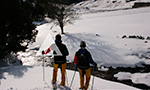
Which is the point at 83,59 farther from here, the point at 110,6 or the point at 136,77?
the point at 110,6

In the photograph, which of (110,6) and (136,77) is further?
(110,6)

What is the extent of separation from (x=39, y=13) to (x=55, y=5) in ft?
35.2

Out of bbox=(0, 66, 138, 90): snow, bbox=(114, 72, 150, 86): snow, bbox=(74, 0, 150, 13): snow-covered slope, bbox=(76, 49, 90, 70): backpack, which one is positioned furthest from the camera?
bbox=(74, 0, 150, 13): snow-covered slope

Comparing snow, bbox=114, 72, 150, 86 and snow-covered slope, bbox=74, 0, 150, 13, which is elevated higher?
Answer: snow-covered slope, bbox=74, 0, 150, 13

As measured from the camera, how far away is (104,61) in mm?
10188

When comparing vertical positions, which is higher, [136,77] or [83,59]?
[83,59]

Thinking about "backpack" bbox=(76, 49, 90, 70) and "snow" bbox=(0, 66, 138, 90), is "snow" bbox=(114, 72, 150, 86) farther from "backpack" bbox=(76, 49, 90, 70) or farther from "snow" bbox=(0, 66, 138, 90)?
"backpack" bbox=(76, 49, 90, 70)

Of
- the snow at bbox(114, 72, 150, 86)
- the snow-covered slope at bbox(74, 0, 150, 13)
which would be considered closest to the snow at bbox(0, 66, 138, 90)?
the snow at bbox(114, 72, 150, 86)

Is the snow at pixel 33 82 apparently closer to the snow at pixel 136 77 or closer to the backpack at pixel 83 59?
the backpack at pixel 83 59

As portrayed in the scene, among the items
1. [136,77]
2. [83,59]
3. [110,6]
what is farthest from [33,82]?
[110,6]

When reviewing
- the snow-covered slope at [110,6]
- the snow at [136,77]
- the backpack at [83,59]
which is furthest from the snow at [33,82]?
the snow-covered slope at [110,6]

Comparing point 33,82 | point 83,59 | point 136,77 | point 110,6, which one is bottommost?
point 136,77

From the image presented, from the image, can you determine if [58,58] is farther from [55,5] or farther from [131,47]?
[55,5]

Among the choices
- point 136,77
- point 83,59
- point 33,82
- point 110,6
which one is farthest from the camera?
point 110,6
